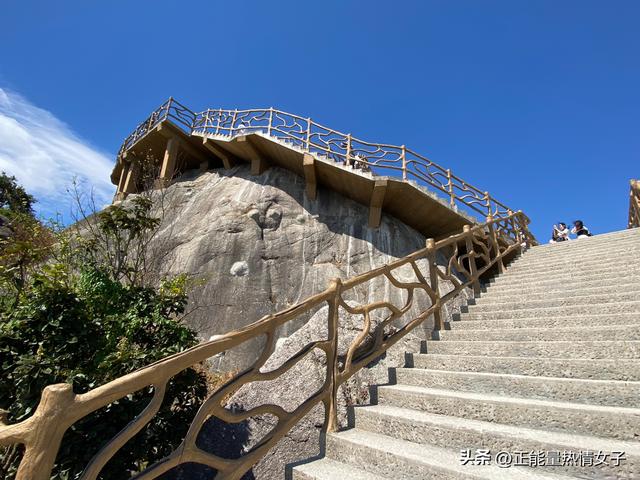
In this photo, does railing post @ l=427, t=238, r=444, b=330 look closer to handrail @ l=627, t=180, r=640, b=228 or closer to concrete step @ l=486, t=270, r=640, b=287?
concrete step @ l=486, t=270, r=640, b=287

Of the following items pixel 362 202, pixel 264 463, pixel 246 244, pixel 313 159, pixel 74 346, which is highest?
pixel 313 159

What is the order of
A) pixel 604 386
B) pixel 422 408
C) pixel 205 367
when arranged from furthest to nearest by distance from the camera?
pixel 205 367 → pixel 422 408 → pixel 604 386

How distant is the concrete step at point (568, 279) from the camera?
15.0 feet

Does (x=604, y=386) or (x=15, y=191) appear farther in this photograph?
(x=15, y=191)

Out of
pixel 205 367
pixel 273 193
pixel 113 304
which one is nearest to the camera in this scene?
pixel 113 304

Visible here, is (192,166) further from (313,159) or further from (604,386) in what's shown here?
(604,386)

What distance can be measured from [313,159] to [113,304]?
8071mm

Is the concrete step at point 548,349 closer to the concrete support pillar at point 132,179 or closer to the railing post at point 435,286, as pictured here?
the railing post at point 435,286

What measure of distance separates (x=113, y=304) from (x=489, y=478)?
412 centimetres

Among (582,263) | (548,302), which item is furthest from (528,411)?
(582,263)

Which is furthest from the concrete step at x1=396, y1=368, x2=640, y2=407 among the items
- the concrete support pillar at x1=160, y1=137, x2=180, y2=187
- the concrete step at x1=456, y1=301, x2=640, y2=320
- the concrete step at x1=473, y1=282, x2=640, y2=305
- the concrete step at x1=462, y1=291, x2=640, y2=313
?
the concrete support pillar at x1=160, y1=137, x2=180, y2=187

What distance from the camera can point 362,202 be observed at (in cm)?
1183

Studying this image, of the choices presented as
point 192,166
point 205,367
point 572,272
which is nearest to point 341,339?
point 572,272

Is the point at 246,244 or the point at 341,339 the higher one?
the point at 246,244
